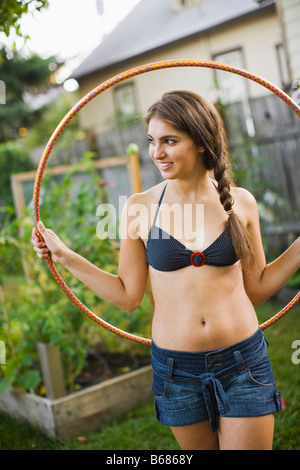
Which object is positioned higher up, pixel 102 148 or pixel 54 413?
pixel 102 148

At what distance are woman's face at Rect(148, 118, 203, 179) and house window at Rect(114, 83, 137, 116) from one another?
13.1 metres

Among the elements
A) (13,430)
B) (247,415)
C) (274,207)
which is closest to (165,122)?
(247,415)

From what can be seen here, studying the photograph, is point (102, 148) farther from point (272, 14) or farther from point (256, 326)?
point (256, 326)

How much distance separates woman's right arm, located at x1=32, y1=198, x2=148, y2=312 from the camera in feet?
7.52

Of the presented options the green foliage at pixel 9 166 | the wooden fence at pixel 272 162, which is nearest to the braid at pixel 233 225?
the wooden fence at pixel 272 162

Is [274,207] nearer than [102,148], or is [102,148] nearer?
[274,207]

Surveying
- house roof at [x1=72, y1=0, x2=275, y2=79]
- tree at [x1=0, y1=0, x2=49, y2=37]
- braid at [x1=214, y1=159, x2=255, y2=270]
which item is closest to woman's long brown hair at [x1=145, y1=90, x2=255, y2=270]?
braid at [x1=214, y1=159, x2=255, y2=270]

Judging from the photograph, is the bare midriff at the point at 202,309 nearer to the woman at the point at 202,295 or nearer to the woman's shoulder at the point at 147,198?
the woman at the point at 202,295

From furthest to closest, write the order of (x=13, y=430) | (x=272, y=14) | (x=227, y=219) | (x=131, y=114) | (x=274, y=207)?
1. (x=131, y=114)
2. (x=272, y=14)
3. (x=274, y=207)
4. (x=13, y=430)
5. (x=227, y=219)

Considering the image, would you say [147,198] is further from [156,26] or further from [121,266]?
[156,26]

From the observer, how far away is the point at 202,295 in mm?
2086

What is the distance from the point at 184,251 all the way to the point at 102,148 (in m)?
10.6
